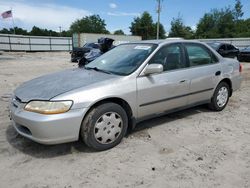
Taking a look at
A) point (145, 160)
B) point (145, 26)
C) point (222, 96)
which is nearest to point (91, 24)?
point (145, 26)

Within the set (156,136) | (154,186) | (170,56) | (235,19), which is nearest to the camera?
(154,186)

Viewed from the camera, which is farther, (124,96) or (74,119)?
(124,96)

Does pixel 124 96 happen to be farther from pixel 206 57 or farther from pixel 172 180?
pixel 206 57

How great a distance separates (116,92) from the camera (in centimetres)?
342

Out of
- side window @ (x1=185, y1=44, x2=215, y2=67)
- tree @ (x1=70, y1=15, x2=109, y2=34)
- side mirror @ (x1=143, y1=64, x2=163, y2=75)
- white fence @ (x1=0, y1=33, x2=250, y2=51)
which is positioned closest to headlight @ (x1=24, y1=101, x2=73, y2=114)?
side mirror @ (x1=143, y1=64, x2=163, y2=75)

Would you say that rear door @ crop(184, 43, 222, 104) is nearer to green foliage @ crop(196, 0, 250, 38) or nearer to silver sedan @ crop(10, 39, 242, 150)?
silver sedan @ crop(10, 39, 242, 150)

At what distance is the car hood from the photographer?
3.21 m

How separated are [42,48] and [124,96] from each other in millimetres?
33389

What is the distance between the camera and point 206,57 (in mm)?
4855

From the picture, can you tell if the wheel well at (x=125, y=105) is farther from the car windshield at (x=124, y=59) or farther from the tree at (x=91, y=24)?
the tree at (x=91, y=24)

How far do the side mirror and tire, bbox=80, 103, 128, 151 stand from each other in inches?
27.6

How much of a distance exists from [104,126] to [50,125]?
751 millimetres

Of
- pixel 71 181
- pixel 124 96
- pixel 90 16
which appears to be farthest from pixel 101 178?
pixel 90 16

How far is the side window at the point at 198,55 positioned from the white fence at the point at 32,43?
31.4 meters
